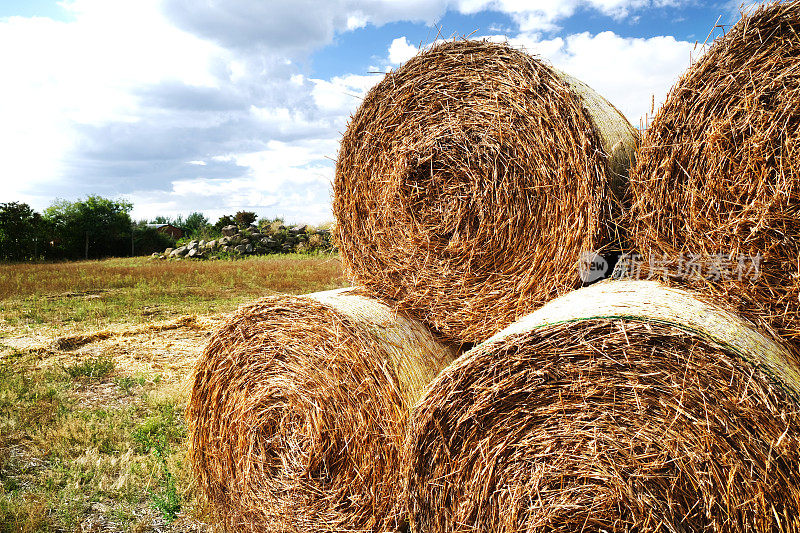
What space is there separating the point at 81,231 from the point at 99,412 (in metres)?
25.6

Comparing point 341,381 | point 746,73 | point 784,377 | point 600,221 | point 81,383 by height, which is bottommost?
point 81,383

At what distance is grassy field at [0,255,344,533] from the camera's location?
3.37 m

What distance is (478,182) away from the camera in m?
3.01

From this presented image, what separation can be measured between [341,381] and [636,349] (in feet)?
4.89

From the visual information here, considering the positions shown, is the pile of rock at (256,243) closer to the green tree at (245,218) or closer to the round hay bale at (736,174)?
the green tree at (245,218)

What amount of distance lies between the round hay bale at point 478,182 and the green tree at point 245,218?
83.7 ft

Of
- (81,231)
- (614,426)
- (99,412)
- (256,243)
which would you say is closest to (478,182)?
(614,426)

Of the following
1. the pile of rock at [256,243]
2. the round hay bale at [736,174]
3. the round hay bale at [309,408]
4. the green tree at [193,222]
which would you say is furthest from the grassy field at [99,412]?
the green tree at [193,222]

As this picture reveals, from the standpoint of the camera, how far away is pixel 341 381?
2.94 m

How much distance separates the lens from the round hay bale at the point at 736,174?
2.34 metres

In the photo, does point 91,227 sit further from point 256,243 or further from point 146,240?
point 256,243

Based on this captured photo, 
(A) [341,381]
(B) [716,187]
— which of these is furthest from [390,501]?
(B) [716,187]

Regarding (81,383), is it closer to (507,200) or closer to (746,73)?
(507,200)

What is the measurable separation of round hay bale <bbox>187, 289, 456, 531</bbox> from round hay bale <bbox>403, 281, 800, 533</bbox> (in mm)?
391
